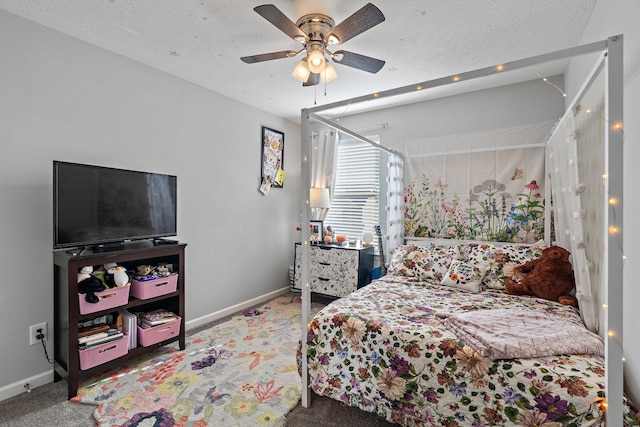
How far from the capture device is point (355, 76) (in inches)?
117

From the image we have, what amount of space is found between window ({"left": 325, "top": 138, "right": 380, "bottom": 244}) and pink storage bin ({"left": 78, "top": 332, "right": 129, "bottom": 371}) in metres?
2.86

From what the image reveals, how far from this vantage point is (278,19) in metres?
1.73

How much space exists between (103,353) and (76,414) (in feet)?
1.27

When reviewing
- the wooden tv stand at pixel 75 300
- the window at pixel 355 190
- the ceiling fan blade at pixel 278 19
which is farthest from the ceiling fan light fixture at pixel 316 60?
the window at pixel 355 190

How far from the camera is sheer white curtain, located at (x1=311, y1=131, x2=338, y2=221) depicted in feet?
14.2

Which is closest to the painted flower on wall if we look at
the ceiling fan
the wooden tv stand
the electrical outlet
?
the ceiling fan

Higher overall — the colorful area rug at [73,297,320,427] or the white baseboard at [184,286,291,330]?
the white baseboard at [184,286,291,330]

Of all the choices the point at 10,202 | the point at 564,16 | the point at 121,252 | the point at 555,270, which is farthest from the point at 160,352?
the point at 564,16

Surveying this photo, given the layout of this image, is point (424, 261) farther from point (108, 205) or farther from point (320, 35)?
point (108, 205)

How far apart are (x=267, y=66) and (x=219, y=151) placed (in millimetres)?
1145

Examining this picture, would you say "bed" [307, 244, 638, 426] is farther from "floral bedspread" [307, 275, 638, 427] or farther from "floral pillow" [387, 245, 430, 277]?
"floral pillow" [387, 245, 430, 277]

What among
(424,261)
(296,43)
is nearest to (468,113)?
(424,261)

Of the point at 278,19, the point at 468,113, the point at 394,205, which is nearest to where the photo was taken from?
the point at 278,19

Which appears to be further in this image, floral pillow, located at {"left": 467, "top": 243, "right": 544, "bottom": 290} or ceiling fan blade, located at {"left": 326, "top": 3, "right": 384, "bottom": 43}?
floral pillow, located at {"left": 467, "top": 243, "right": 544, "bottom": 290}
